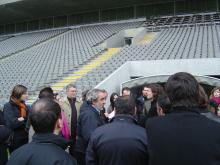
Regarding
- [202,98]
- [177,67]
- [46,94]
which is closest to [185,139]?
[202,98]

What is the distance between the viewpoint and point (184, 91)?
241 centimetres

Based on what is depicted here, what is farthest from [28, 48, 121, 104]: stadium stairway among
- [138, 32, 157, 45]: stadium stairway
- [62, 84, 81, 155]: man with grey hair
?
[62, 84, 81, 155]: man with grey hair

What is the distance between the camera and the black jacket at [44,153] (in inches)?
85.7

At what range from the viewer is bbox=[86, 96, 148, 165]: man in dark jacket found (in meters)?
2.92

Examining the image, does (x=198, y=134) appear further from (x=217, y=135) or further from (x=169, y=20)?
(x=169, y=20)

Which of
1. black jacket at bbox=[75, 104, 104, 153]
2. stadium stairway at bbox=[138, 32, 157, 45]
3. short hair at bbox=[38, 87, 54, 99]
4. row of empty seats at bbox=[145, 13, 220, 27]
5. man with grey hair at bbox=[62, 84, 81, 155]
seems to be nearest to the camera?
black jacket at bbox=[75, 104, 104, 153]

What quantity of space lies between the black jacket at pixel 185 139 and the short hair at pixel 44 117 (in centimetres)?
72

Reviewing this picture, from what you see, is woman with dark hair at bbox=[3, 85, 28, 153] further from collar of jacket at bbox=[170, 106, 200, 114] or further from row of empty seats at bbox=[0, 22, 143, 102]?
row of empty seats at bbox=[0, 22, 143, 102]

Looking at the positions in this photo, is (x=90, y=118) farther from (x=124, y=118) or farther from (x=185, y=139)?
(x=185, y=139)

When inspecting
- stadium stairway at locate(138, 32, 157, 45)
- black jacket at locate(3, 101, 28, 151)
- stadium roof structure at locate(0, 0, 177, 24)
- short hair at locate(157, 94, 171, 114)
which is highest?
stadium roof structure at locate(0, 0, 177, 24)

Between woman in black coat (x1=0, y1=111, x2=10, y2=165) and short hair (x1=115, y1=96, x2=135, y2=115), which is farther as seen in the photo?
woman in black coat (x1=0, y1=111, x2=10, y2=165)

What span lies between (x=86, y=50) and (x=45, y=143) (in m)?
16.1

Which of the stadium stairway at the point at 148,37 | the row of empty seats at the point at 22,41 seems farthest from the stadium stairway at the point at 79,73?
the row of empty seats at the point at 22,41

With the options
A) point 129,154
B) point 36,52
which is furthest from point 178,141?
point 36,52
